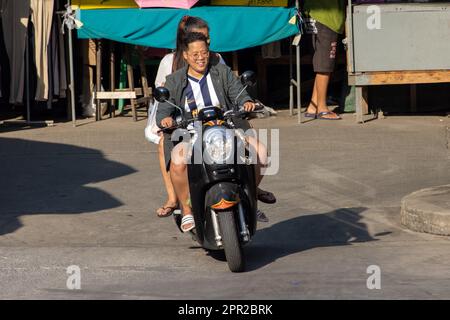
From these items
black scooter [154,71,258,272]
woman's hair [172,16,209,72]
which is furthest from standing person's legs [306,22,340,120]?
black scooter [154,71,258,272]

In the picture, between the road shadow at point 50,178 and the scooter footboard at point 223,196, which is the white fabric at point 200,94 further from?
the road shadow at point 50,178

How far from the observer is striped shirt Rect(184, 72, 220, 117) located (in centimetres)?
802

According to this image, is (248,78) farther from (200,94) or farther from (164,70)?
(164,70)

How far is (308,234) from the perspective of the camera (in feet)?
30.6

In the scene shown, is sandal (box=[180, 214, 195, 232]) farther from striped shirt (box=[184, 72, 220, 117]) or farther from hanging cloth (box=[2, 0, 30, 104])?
hanging cloth (box=[2, 0, 30, 104])

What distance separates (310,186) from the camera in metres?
10.9

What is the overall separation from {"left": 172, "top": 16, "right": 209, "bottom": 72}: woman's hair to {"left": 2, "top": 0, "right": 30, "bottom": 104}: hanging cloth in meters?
6.01

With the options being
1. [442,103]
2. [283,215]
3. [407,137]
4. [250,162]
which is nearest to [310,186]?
[283,215]

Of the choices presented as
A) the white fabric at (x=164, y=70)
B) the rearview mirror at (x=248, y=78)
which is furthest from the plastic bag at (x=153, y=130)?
the rearview mirror at (x=248, y=78)

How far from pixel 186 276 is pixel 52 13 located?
7380 millimetres

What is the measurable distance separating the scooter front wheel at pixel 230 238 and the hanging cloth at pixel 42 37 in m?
7.26

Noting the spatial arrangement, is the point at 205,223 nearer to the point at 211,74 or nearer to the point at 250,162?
the point at 250,162

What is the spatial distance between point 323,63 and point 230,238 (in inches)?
280

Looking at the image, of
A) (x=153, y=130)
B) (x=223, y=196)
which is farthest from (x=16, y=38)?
(x=223, y=196)
